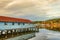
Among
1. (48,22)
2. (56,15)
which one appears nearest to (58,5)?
(56,15)

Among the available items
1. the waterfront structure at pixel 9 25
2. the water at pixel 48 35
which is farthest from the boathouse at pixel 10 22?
the water at pixel 48 35

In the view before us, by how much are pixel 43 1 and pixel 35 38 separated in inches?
55.7

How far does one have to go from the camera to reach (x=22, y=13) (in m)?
3.72

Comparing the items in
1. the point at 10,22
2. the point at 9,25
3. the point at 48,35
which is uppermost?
the point at 10,22

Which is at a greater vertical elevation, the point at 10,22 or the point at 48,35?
the point at 10,22

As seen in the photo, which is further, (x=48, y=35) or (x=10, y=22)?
(x=10, y=22)

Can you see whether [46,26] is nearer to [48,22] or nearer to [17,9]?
[48,22]

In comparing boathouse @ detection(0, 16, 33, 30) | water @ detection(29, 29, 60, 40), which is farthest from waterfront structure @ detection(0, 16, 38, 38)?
water @ detection(29, 29, 60, 40)

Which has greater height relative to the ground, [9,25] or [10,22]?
[10,22]

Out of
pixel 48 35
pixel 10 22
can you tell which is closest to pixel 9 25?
pixel 10 22

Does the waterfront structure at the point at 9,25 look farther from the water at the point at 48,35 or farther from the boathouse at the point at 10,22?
the water at the point at 48,35

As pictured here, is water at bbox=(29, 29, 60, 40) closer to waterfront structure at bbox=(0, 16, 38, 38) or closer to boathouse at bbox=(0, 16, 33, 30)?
waterfront structure at bbox=(0, 16, 38, 38)

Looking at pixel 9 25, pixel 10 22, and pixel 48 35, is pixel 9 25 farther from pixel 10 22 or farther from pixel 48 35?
pixel 48 35

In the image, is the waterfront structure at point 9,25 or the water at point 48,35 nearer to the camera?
the waterfront structure at point 9,25
